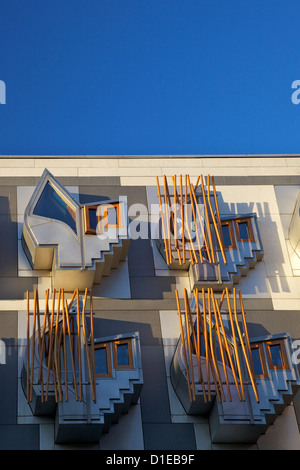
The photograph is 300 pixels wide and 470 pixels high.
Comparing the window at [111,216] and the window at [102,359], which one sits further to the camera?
the window at [111,216]

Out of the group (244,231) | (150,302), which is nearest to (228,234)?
(244,231)

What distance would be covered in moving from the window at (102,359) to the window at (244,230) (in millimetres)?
4800

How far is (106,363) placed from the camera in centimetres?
1838

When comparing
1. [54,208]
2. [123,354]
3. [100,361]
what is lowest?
[100,361]

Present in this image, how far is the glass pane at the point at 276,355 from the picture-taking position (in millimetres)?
18688

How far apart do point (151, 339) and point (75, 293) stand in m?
2.08

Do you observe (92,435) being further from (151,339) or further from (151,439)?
(151,339)

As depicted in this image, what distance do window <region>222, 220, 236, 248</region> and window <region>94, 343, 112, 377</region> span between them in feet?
14.6

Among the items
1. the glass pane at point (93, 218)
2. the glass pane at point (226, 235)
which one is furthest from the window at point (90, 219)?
the glass pane at point (226, 235)

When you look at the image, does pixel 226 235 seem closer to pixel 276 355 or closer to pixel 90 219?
pixel 90 219

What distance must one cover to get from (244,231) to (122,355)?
508cm

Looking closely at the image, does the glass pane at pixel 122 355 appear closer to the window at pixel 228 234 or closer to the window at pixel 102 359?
the window at pixel 102 359

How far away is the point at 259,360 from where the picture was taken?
18.7 metres

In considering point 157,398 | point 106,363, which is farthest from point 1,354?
point 157,398
